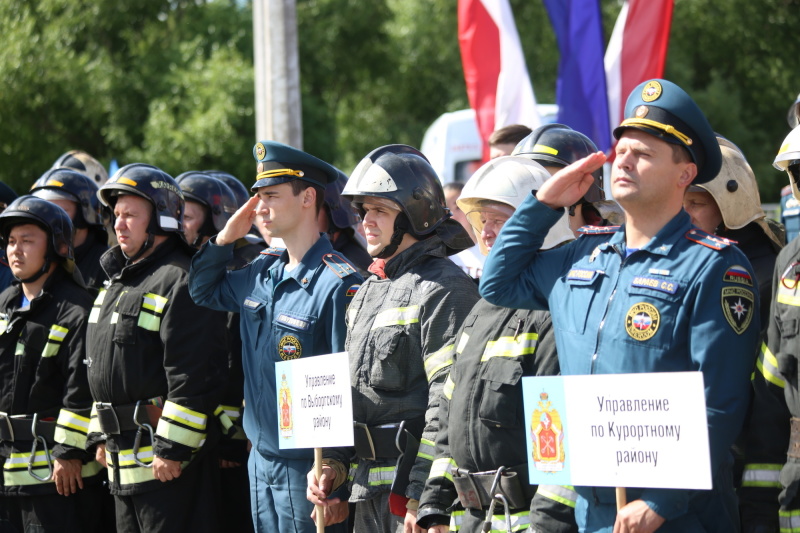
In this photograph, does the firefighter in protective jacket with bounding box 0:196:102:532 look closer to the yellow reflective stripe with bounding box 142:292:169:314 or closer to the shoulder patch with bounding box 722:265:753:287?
the yellow reflective stripe with bounding box 142:292:169:314

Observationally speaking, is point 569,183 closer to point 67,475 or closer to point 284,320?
point 284,320

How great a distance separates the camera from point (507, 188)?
4.93 meters

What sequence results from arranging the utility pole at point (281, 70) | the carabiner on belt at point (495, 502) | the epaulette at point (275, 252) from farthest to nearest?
the utility pole at point (281, 70) → the epaulette at point (275, 252) → the carabiner on belt at point (495, 502)

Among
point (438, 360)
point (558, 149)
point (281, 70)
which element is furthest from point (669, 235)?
point (281, 70)

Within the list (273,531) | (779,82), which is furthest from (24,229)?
(779,82)

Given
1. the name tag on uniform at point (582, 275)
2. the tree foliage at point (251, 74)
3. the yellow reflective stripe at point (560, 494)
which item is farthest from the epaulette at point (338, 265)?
the tree foliage at point (251, 74)

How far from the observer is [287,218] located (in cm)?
593

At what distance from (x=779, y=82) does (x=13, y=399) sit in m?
24.9

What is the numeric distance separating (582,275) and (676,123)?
2.16ft

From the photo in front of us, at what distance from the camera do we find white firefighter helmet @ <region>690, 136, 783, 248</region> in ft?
18.2

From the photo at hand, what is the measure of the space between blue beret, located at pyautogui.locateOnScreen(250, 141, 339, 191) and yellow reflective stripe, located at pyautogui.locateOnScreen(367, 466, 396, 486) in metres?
1.66

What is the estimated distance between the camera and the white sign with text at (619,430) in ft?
11.6

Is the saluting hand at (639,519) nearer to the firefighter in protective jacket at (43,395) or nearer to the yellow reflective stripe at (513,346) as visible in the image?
the yellow reflective stripe at (513,346)

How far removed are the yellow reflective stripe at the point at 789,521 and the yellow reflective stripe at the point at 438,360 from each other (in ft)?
5.24
